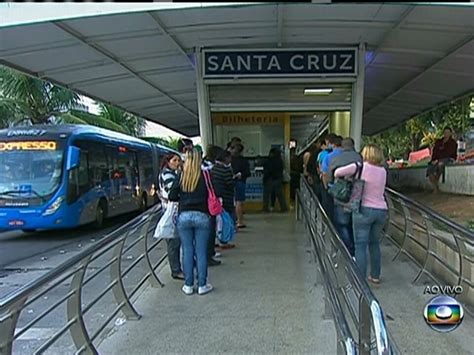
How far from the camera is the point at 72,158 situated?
13492 millimetres

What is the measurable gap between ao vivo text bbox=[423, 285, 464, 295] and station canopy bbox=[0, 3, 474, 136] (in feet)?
12.4

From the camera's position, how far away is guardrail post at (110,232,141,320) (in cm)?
527

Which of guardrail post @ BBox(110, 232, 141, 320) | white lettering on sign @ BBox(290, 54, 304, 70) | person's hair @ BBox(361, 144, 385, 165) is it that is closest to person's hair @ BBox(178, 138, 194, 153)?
guardrail post @ BBox(110, 232, 141, 320)

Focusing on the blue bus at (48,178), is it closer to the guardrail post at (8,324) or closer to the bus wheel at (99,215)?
the bus wheel at (99,215)

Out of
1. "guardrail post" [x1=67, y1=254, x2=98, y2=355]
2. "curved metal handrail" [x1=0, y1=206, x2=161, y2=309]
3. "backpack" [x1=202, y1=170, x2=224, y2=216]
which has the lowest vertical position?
"guardrail post" [x1=67, y1=254, x2=98, y2=355]

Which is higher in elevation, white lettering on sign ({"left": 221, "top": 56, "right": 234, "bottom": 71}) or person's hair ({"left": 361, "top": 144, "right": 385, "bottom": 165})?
white lettering on sign ({"left": 221, "top": 56, "right": 234, "bottom": 71})

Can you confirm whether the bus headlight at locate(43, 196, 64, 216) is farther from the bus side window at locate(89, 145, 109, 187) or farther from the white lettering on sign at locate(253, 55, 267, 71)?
the white lettering on sign at locate(253, 55, 267, 71)

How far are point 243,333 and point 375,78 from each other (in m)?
10.6

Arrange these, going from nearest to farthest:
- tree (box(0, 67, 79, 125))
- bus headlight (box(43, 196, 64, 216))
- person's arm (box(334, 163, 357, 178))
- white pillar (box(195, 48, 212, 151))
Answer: person's arm (box(334, 163, 357, 178)) → white pillar (box(195, 48, 212, 151)) → bus headlight (box(43, 196, 64, 216)) → tree (box(0, 67, 79, 125))

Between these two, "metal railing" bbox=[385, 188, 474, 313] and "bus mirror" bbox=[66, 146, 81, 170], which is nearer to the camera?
"metal railing" bbox=[385, 188, 474, 313]

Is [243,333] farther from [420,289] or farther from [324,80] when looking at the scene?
[324,80]

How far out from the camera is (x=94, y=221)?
1489cm

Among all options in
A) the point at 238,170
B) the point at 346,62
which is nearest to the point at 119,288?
the point at 238,170

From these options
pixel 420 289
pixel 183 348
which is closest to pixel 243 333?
pixel 183 348
